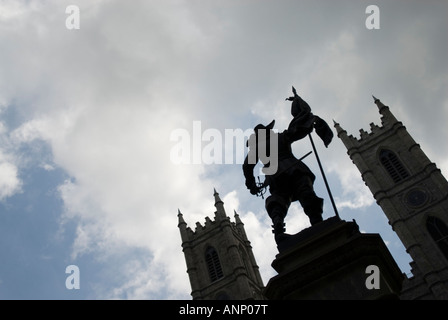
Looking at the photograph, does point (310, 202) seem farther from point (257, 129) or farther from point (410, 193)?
point (410, 193)

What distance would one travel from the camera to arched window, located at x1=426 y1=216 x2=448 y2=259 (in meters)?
30.5

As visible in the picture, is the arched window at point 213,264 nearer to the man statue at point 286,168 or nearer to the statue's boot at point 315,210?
the man statue at point 286,168

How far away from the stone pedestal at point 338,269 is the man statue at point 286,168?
51 cm

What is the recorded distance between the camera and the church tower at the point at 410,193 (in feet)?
98.6

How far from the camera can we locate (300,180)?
423 centimetres

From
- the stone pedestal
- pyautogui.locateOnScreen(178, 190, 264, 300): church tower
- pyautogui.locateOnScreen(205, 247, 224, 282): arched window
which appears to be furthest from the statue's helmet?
pyautogui.locateOnScreen(205, 247, 224, 282): arched window

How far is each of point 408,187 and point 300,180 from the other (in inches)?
1350

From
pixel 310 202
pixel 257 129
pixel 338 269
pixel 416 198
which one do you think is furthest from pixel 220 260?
pixel 338 269

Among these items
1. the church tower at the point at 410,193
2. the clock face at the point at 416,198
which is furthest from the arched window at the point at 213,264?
the clock face at the point at 416,198

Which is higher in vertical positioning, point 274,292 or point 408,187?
point 408,187

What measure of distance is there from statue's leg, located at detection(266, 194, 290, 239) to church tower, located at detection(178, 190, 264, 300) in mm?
33813

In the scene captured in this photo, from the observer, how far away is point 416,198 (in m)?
34.2
